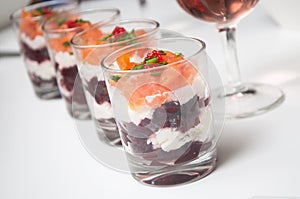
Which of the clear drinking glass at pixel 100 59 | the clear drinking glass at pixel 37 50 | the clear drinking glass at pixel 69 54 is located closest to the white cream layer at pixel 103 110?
the clear drinking glass at pixel 100 59

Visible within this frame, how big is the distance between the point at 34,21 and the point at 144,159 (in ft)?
1.70

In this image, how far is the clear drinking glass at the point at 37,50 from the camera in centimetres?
111

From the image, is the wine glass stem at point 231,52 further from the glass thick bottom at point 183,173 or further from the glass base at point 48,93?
the glass base at point 48,93

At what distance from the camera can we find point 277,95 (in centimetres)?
89

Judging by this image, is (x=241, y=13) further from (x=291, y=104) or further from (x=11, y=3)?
(x=11, y=3)

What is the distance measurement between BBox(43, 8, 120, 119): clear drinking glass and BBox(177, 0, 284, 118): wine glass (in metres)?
0.16

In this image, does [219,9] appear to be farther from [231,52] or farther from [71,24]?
[71,24]

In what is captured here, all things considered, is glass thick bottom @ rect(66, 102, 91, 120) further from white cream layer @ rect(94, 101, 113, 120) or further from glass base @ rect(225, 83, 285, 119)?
glass base @ rect(225, 83, 285, 119)

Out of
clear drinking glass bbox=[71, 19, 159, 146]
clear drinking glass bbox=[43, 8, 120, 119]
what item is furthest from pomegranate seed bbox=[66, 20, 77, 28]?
clear drinking glass bbox=[71, 19, 159, 146]

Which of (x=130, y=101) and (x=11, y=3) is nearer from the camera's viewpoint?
(x=130, y=101)

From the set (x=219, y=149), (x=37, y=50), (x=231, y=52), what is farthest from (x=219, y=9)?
(x=37, y=50)

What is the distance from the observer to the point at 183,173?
2.26ft

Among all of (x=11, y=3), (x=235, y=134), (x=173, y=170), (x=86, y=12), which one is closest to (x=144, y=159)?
(x=173, y=170)

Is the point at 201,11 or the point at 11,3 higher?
the point at 201,11
